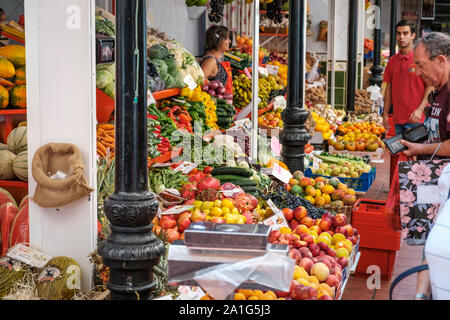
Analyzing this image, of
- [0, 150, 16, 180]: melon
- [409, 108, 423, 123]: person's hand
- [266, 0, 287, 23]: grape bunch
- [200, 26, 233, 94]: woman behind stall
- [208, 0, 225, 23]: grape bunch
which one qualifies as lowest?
[0, 150, 16, 180]: melon

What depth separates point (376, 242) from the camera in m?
4.77

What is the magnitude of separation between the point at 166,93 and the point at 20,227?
86.8 inches

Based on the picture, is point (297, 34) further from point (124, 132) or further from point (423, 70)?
point (124, 132)

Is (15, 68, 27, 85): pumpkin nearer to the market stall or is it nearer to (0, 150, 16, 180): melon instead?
the market stall

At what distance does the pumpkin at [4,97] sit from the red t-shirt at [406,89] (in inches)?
177

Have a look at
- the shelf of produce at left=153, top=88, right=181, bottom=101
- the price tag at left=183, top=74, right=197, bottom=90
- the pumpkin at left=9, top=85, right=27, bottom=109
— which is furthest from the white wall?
the pumpkin at left=9, top=85, right=27, bottom=109

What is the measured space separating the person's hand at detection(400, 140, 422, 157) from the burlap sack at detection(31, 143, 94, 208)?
2.02m

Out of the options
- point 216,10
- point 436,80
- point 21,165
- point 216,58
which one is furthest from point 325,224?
point 216,10

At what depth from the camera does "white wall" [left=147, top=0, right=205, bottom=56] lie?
7.08 m

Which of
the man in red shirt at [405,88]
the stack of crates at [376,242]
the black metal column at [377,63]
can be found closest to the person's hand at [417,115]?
the man in red shirt at [405,88]

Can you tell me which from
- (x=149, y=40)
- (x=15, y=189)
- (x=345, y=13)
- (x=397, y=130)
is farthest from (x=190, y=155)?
(x=345, y=13)

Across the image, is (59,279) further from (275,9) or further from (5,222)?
(275,9)

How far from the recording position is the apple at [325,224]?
4.38 m

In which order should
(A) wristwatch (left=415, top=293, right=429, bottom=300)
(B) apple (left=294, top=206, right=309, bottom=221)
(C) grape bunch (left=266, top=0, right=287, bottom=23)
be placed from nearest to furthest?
(A) wristwatch (left=415, top=293, right=429, bottom=300) < (B) apple (left=294, top=206, right=309, bottom=221) < (C) grape bunch (left=266, top=0, right=287, bottom=23)
